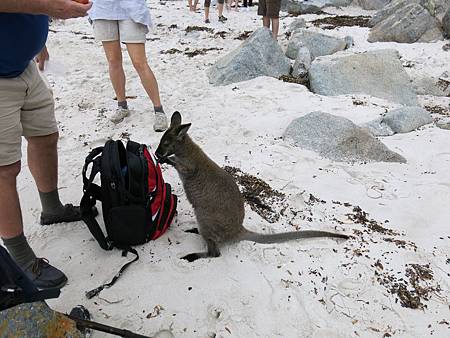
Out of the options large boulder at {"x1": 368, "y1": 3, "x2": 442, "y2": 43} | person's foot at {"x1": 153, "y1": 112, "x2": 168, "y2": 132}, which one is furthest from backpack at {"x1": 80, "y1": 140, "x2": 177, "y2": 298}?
large boulder at {"x1": 368, "y1": 3, "x2": 442, "y2": 43}

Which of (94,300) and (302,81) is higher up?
(302,81)

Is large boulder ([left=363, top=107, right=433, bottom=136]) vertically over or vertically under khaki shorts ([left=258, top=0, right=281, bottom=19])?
under

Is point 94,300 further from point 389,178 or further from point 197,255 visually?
point 389,178

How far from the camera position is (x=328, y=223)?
2.99 m

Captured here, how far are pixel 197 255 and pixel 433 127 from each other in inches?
140

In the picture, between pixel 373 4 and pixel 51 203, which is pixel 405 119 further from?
pixel 373 4

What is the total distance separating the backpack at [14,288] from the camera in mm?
1544

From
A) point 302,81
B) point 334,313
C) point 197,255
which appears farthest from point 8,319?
point 302,81

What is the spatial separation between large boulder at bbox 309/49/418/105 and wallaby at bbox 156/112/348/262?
11.6 feet

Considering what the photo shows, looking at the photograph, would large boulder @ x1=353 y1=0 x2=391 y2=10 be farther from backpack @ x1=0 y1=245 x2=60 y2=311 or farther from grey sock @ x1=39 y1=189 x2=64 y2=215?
backpack @ x1=0 y1=245 x2=60 y2=311

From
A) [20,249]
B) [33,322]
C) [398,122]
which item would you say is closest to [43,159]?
[20,249]

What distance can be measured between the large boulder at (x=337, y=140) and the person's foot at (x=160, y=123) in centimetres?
144

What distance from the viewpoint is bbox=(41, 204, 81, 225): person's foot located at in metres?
2.90

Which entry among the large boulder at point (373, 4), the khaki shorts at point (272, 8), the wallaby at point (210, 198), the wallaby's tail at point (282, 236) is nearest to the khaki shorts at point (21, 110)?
the wallaby at point (210, 198)
